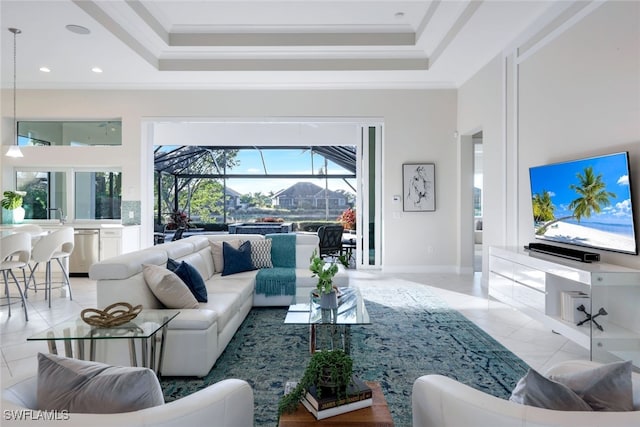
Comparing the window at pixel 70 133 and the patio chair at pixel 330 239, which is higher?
the window at pixel 70 133

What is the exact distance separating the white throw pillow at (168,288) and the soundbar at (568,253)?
3206 millimetres

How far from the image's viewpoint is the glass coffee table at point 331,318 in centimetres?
282

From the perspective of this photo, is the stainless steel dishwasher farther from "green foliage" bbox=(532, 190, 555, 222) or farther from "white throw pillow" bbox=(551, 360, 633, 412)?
"white throw pillow" bbox=(551, 360, 633, 412)

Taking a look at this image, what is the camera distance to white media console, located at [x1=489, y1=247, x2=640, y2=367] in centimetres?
273

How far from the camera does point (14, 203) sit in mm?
6035

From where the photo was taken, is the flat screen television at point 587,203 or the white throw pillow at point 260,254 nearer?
the flat screen television at point 587,203

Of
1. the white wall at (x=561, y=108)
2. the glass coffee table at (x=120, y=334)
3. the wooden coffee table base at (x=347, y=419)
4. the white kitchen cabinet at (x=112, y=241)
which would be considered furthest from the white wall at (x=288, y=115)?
the wooden coffee table base at (x=347, y=419)

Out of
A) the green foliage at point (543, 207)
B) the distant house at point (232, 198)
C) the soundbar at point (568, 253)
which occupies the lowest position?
the soundbar at point (568, 253)

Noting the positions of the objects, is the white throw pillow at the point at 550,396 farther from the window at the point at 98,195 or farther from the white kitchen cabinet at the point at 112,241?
the window at the point at 98,195

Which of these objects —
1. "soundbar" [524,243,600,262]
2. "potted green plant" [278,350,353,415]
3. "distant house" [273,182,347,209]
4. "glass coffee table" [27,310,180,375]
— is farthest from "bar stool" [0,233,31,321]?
"distant house" [273,182,347,209]

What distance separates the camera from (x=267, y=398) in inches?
92.1

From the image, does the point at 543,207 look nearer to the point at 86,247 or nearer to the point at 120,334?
the point at 120,334

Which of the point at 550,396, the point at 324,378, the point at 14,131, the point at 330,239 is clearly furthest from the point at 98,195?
the point at 550,396

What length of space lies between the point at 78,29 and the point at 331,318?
4465mm
